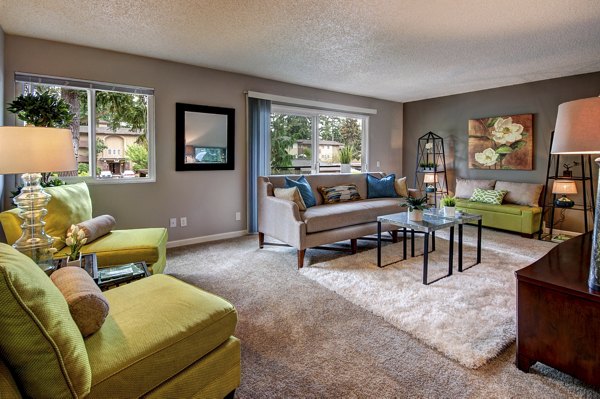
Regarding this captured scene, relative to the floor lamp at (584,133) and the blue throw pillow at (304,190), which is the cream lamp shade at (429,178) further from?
the floor lamp at (584,133)

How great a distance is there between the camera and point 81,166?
365 centimetres

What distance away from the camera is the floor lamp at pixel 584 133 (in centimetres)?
144

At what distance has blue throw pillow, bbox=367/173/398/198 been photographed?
4.73 meters

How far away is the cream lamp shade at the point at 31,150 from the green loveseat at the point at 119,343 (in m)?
0.91

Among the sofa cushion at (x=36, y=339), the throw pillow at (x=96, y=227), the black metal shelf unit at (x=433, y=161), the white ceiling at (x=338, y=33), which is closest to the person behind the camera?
the sofa cushion at (x=36, y=339)

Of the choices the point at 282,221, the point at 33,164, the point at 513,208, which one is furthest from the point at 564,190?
the point at 33,164

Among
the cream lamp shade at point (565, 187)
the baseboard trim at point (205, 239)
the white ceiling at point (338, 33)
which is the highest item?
the white ceiling at point (338, 33)

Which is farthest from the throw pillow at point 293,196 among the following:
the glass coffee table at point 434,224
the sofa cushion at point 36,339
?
the sofa cushion at point 36,339

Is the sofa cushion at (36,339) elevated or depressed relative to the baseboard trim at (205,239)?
elevated

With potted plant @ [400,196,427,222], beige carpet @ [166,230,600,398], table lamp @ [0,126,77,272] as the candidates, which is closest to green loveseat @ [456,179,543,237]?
potted plant @ [400,196,427,222]

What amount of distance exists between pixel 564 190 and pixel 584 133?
12.0 feet

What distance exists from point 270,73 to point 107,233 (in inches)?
116

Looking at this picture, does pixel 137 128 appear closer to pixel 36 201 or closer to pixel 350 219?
pixel 36 201

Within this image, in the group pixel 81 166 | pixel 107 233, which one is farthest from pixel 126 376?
pixel 81 166
